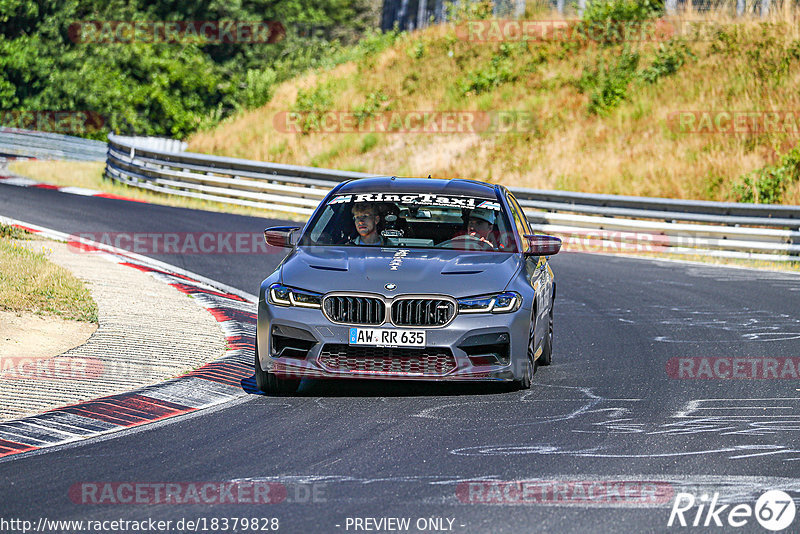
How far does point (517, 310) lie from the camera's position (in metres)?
8.38

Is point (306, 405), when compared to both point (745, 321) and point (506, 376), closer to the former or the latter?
point (506, 376)

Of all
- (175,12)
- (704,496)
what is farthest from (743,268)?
(175,12)

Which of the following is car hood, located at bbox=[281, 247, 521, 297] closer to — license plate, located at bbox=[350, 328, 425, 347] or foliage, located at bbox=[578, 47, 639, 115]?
license plate, located at bbox=[350, 328, 425, 347]

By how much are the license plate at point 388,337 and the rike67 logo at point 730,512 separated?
2.63 m

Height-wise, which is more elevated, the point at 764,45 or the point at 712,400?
the point at 764,45

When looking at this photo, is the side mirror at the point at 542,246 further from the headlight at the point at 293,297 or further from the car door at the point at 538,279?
the headlight at the point at 293,297

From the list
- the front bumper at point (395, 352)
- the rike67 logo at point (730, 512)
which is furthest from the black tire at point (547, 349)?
the rike67 logo at point (730, 512)

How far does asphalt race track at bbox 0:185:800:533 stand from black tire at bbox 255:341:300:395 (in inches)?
4.6

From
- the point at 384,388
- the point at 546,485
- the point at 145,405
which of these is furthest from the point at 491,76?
the point at 546,485

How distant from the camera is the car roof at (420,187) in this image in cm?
991

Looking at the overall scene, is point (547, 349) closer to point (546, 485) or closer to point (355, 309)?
point (355, 309)

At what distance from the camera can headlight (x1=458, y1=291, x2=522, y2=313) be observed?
823 centimetres

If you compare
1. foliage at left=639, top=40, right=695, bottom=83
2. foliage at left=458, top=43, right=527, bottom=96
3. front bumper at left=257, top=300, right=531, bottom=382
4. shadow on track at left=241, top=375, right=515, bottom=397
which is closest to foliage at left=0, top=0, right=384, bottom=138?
foliage at left=458, top=43, right=527, bottom=96

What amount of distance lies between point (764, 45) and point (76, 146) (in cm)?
2133
